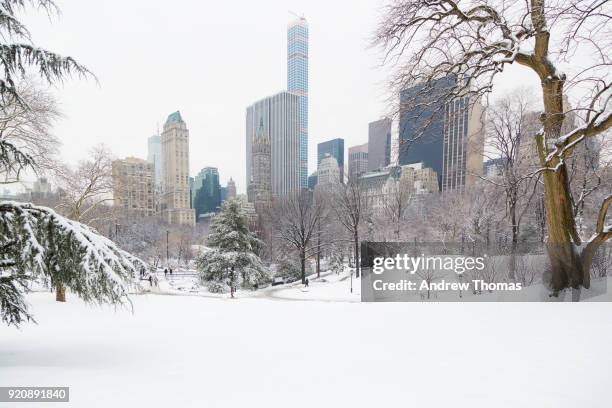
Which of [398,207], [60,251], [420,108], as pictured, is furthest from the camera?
[398,207]

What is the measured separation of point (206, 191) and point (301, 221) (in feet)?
513

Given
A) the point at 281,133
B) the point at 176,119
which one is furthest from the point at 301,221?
the point at 281,133

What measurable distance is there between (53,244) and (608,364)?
5.72 m

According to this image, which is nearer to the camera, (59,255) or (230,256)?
(59,255)

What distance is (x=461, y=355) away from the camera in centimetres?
323

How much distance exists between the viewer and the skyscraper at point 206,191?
161887 millimetres

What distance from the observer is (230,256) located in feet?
69.7

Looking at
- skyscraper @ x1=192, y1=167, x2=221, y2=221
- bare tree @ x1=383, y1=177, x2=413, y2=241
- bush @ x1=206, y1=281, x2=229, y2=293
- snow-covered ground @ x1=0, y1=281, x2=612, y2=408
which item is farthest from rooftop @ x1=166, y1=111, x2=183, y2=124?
snow-covered ground @ x1=0, y1=281, x2=612, y2=408

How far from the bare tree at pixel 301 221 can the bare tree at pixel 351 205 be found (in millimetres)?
1770

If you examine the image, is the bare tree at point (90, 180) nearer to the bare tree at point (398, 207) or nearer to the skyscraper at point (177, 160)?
the bare tree at point (398, 207)

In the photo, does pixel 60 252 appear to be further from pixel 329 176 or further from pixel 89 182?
pixel 329 176

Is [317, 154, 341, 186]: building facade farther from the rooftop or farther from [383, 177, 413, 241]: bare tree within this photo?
the rooftop

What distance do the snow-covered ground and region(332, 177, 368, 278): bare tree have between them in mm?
17583

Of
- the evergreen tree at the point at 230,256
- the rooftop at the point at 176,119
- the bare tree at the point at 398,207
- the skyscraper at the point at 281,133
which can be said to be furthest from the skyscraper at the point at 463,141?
the rooftop at the point at 176,119
